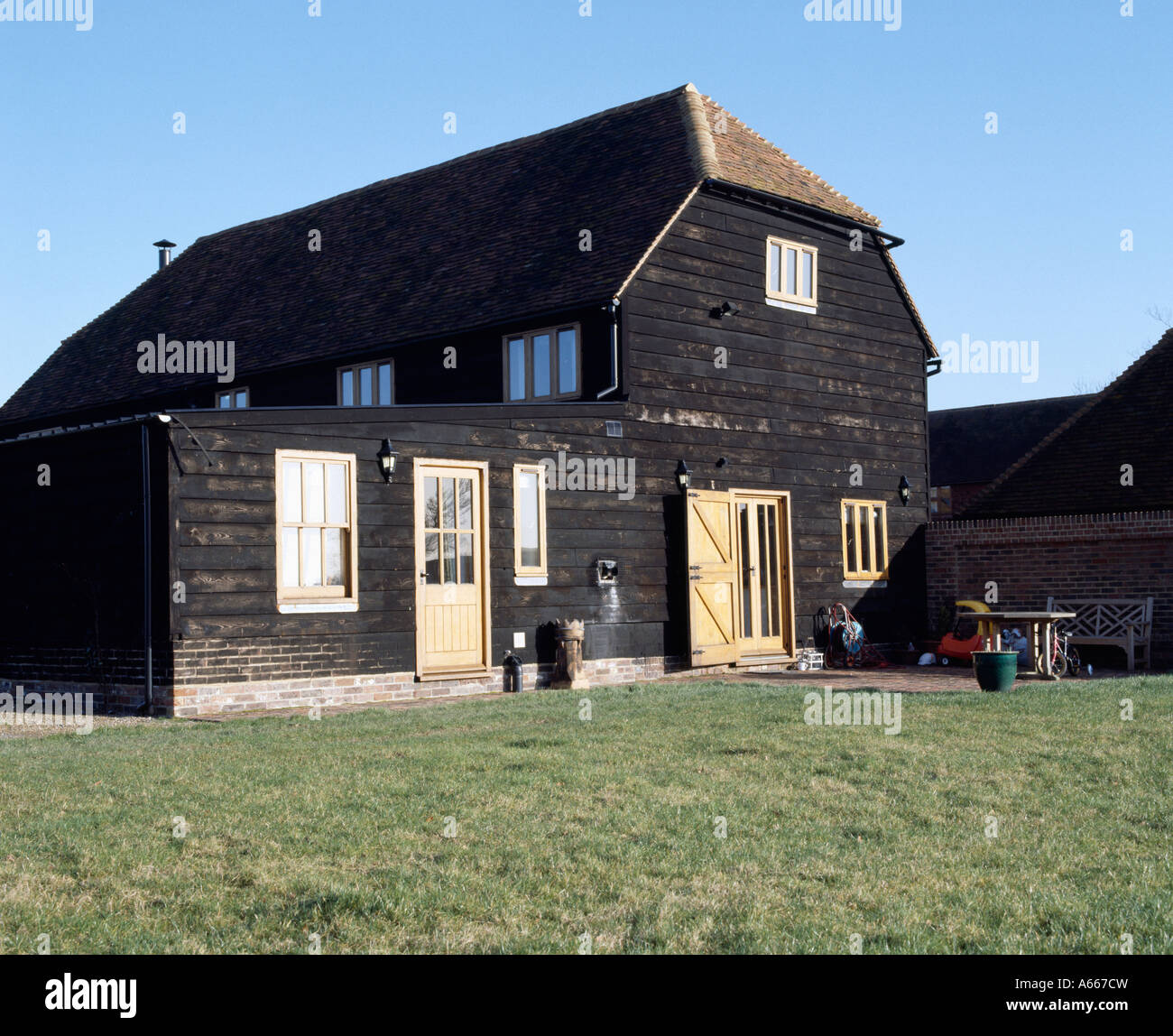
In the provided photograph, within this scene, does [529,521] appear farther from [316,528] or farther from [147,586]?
[147,586]

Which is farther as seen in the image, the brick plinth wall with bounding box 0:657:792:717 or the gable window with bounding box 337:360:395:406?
the gable window with bounding box 337:360:395:406

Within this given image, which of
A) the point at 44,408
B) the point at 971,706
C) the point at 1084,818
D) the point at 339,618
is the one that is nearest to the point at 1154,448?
the point at 971,706

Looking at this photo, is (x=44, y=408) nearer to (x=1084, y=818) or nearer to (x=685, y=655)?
(x=685, y=655)

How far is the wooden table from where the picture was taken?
16.6 meters

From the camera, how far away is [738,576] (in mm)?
19766

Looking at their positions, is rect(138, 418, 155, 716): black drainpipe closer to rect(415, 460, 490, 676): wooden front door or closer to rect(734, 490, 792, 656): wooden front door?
rect(415, 460, 490, 676): wooden front door

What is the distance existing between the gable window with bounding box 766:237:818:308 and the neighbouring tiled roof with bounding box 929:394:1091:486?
26.0 m

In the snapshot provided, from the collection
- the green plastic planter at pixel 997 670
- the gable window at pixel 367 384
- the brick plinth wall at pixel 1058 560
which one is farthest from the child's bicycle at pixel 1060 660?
the gable window at pixel 367 384

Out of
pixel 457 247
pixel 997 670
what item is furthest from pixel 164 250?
pixel 997 670

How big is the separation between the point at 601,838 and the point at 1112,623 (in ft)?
50.2

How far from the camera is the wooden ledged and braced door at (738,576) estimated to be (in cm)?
1881

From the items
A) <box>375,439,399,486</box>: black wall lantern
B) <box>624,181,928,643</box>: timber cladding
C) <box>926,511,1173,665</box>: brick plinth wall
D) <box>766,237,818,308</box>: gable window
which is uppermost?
<box>766,237,818,308</box>: gable window

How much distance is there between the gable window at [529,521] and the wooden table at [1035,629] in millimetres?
5658

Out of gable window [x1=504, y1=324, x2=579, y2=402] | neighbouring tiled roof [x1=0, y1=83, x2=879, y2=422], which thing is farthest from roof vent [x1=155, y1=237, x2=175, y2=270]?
gable window [x1=504, y1=324, x2=579, y2=402]
